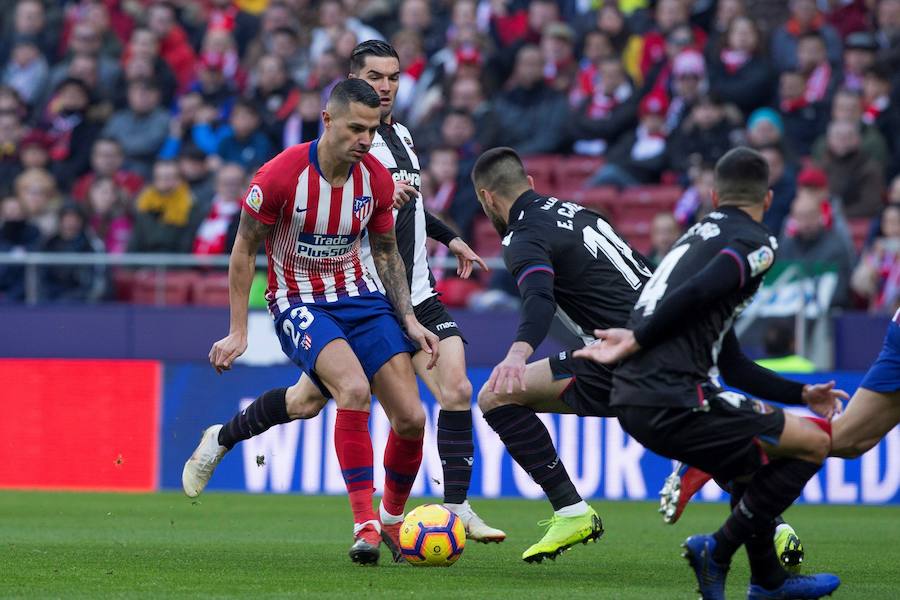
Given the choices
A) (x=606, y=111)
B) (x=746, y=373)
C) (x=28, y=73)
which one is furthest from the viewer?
(x=28, y=73)

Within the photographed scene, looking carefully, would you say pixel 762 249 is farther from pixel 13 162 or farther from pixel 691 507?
pixel 13 162

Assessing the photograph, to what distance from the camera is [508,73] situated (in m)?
17.7

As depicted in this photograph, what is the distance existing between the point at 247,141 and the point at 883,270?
719 centimetres

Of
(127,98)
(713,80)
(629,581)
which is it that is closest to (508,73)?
(713,80)

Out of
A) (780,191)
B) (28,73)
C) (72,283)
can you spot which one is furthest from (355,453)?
(28,73)

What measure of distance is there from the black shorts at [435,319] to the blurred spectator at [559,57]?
912 centimetres

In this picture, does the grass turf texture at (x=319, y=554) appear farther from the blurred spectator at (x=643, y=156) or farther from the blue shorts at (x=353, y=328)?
the blurred spectator at (x=643, y=156)

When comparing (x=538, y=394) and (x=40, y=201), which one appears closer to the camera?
(x=538, y=394)

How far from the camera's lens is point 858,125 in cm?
1483

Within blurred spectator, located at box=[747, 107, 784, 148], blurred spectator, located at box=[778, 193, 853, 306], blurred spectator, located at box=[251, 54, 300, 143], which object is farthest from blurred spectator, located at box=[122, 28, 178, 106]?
blurred spectator, located at box=[778, 193, 853, 306]

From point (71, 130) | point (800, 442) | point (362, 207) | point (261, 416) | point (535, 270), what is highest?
point (71, 130)

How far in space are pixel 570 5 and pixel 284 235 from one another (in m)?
11.5

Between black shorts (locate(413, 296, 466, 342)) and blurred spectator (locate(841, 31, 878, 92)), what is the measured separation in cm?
842

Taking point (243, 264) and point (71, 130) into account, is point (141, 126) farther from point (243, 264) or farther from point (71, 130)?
point (243, 264)
